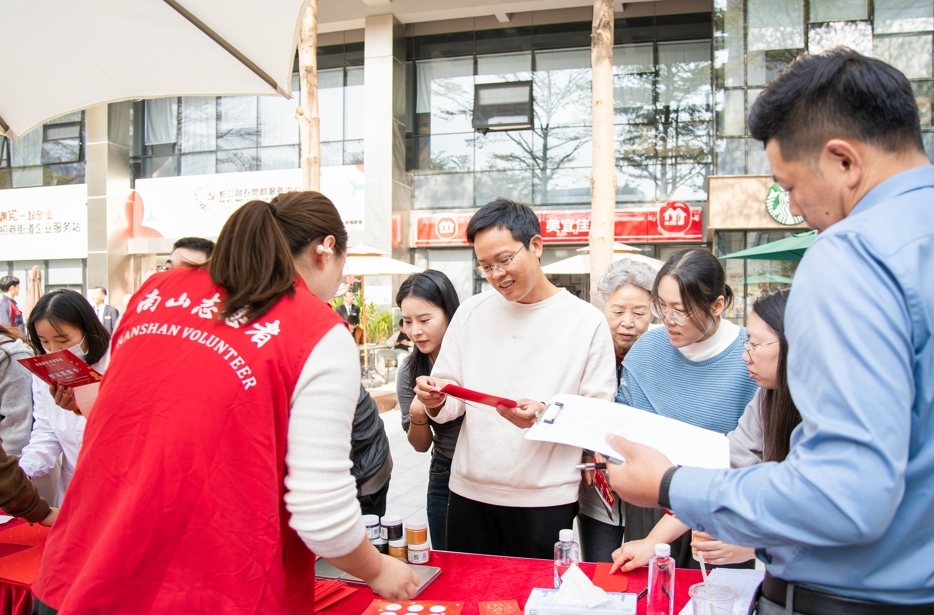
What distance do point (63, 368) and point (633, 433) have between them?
5.74 ft

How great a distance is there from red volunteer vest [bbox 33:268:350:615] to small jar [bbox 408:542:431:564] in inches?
28.9

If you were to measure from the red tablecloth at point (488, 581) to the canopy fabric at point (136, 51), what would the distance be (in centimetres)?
176

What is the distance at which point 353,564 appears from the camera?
4.50ft

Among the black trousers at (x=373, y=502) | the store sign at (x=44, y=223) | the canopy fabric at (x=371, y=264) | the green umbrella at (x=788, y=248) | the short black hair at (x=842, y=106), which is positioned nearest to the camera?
the short black hair at (x=842, y=106)

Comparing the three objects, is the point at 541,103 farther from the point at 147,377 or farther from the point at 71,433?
the point at 147,377

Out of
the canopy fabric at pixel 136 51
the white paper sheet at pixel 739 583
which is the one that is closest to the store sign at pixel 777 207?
the canopy fabric at pixel 136 51

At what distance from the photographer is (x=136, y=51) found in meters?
2.32

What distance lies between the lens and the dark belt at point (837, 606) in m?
0.96

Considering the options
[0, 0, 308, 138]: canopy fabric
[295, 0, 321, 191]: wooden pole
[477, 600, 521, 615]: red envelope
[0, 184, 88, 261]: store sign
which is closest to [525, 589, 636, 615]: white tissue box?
[477, 600, 521, 615]: red envelope

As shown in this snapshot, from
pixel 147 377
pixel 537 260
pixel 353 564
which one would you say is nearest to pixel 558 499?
pixel 537 260

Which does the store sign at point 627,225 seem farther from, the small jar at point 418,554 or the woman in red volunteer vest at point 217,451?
the woman in red volunteer vest at point 217,451

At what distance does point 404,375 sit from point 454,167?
12443mm

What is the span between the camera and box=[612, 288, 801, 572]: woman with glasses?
5.83 feet

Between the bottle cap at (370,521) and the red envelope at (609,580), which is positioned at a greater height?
the bottle cap at (370,521)
